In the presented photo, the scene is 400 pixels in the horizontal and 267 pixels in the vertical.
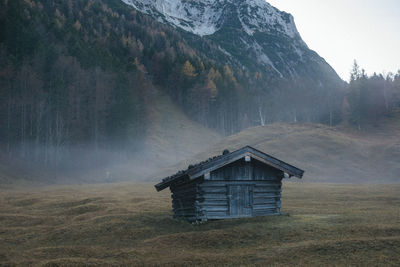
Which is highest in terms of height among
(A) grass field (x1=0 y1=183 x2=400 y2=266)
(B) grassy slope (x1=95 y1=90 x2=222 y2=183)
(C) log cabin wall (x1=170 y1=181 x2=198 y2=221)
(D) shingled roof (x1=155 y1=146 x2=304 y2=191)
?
(B) grassy slope (x1=95 y1=90 x2=222 y2=183)

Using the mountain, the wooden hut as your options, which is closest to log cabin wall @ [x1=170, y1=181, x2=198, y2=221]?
the wooden hut

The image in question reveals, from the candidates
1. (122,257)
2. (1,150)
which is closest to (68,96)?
(1,150)

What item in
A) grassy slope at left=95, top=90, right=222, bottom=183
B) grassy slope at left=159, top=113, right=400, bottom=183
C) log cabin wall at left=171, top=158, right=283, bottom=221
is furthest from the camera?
grassy slope at left=95, top=90, right=222, bottom=183

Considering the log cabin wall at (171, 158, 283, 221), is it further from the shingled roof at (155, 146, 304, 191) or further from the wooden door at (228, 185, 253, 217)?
the shingled roof at (155, 146, 304, 191)

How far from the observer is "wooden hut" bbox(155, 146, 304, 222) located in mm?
18141

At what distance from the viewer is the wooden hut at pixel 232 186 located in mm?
18141

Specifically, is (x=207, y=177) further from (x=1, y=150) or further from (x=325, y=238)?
(x=1, y=150)

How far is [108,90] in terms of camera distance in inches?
3024

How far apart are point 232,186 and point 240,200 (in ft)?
3.09

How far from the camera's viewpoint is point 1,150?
56.7m

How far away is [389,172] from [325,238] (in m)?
46.8

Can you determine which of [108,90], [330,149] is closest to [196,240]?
[330,149]

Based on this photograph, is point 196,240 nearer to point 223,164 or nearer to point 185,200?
point 223,164

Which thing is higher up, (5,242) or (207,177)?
(207,177)
